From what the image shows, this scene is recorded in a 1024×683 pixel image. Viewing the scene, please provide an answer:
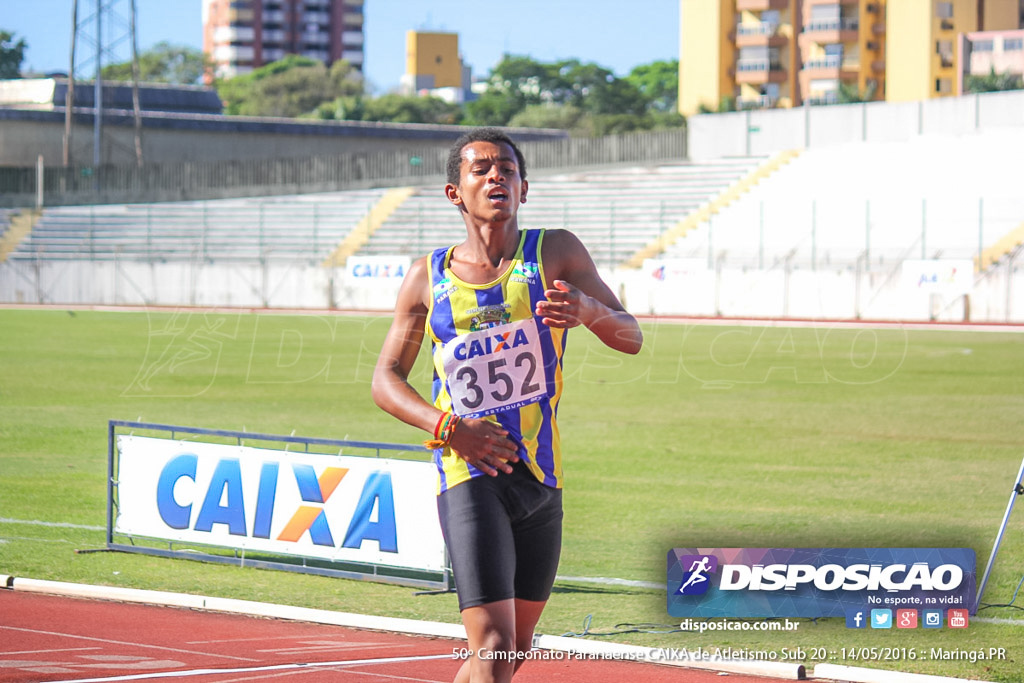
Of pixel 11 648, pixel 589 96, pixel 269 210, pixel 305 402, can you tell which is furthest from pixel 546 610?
pixel 589 96

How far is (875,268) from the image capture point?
41.9m

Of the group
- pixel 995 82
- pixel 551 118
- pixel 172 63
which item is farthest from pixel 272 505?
pixel 172 63

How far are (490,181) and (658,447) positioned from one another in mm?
11676

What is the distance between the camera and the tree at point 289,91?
133 metres

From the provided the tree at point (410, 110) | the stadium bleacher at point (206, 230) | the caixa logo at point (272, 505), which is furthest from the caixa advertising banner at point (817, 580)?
the tree at point (410, 110)

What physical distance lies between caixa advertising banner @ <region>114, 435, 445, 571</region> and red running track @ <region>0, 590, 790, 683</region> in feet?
3.53

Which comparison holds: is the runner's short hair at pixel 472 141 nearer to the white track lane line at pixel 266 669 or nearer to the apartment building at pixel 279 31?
the white track lane line at pixel 266 669

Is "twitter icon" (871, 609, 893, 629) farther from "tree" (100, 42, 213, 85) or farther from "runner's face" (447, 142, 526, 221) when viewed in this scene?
"tree" (100, 42, 213, 85)

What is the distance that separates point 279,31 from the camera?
173 metres

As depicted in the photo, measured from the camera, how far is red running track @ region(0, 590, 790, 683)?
6480 millimetres

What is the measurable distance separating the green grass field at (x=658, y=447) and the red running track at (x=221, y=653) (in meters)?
0.62

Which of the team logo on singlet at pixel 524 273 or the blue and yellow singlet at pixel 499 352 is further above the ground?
the team logo on singlet at pixel 524 273

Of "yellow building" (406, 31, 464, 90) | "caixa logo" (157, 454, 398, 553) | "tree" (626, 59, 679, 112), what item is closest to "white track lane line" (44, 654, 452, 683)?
"caixa logo" (157, 454, 398, 553)

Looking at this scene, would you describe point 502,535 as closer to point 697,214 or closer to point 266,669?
point 266,669
